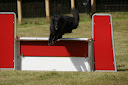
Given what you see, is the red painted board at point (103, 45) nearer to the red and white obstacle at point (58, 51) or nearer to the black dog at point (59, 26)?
the red and white obstacle at point (58, 51)

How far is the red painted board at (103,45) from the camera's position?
17.5 feet

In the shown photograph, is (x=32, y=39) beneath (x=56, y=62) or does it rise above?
above

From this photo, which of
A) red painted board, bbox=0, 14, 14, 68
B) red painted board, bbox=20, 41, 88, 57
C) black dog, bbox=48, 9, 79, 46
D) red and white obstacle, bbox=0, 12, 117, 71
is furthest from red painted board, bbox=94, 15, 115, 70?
red painted board, bbox=0, 14, 14, 68

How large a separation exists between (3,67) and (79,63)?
1.33m

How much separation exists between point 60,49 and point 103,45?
75 centimetres

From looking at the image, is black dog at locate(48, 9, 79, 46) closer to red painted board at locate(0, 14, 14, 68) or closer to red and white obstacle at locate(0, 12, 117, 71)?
red and white obstacle at locate(0, 12, 117, 71)

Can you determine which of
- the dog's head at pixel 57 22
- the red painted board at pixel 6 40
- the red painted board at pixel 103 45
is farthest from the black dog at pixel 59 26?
the red painted board at pixel 6 40

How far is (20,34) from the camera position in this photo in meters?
12.5

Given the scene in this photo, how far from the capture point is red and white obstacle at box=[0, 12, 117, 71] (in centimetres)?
536

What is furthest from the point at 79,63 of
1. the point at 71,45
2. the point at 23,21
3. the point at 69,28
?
the point at 23,21

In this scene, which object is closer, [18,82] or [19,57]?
[18,82]

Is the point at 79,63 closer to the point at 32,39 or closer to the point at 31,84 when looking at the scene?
the point at 32,39

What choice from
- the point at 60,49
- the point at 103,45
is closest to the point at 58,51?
the point at 60,49

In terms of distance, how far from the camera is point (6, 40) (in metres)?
5.46
